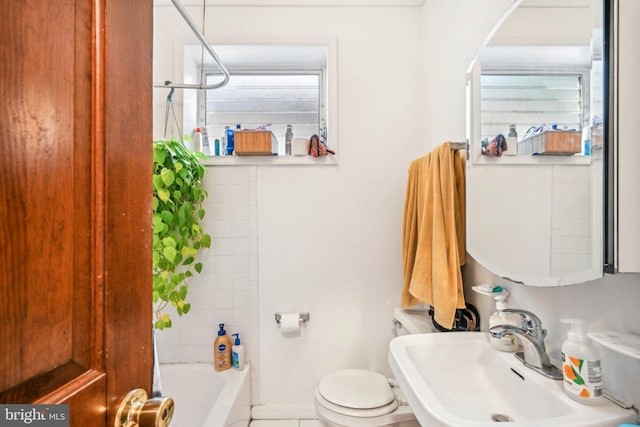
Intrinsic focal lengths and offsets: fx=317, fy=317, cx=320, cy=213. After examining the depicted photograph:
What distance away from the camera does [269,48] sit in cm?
185

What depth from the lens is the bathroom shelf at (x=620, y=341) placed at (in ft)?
1.98

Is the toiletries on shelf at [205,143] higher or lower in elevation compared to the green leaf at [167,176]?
higher

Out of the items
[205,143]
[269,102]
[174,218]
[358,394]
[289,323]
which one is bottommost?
[358,394]

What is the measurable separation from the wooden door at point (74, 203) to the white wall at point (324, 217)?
4.25ft

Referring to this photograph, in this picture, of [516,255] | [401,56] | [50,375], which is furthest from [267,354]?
[401,56]

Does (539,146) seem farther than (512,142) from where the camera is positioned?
No

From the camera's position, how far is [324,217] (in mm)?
1805

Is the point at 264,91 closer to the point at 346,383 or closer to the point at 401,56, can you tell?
the point at 401,56

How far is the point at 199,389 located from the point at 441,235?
Result: 4.90 ft

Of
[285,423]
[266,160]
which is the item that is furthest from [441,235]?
[285,423]

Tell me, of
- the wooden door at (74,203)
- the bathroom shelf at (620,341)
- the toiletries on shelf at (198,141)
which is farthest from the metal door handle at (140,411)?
the toiletries on shelf at (198,141)

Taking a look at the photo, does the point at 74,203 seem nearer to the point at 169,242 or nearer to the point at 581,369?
the point at 581,369

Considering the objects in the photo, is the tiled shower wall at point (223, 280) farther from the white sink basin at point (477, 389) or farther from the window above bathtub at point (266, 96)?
the white sink basin at point (477, 389)

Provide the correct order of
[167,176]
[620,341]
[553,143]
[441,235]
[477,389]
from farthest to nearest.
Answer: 1. [167,176]
2. [441,235]
3. [477,389]
4. [553,143]
5. [620,341]
